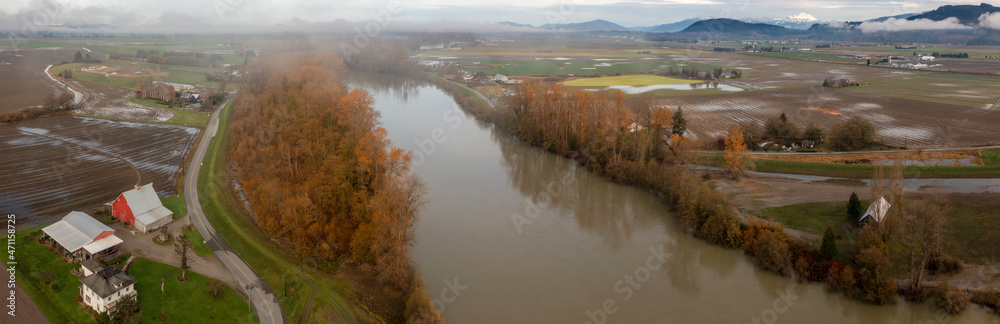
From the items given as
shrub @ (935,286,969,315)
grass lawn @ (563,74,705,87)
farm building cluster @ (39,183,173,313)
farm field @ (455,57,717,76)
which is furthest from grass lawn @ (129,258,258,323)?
farm field @ (455,57,717,76)

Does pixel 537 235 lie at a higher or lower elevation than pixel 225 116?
lower

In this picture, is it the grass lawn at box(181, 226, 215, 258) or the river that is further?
the grass lawn at box(181, 226, 215, 258)

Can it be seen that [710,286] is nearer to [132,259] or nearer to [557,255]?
[557,255]

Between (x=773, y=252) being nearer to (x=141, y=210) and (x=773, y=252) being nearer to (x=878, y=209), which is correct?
(x=878, y=209)

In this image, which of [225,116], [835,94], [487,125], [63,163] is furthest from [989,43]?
[63,163]

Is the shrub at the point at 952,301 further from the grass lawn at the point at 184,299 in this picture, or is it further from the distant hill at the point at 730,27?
the distant hill at the point at 730,27

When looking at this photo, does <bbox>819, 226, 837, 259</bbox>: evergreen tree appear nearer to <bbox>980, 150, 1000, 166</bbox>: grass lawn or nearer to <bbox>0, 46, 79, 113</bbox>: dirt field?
<bbox>980, 150, 1000, 166</bbox>: grass lawn
